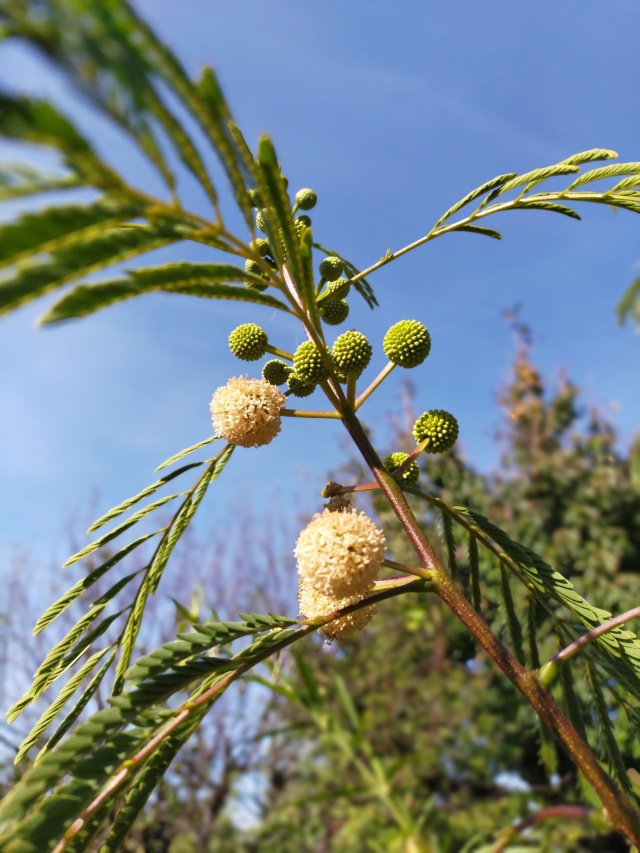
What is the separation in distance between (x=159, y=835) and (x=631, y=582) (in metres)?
5.91

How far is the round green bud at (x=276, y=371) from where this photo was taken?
4.70 feet

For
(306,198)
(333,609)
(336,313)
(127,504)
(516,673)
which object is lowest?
(516,673)

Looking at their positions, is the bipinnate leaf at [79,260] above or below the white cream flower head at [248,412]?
below

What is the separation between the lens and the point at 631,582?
476 cm

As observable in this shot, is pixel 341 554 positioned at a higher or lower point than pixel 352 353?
lower

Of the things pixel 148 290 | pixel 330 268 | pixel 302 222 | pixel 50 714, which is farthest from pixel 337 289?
pixel 50 714

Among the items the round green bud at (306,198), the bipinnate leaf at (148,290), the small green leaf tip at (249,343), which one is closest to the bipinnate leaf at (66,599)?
the small green leaf tip at (249,343)

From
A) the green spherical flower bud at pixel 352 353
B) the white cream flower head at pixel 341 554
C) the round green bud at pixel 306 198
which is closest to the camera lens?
the white cream flower head at pixel 341 554

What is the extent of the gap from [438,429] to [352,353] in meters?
0.23

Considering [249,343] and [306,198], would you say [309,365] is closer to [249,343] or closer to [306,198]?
[249,343]

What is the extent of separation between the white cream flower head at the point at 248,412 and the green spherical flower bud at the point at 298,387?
1.2 inches

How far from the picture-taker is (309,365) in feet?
3.94

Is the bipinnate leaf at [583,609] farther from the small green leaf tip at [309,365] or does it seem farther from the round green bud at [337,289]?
the round green bud at [337,289]

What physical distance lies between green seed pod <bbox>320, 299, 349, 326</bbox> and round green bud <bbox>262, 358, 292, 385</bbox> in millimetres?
138
